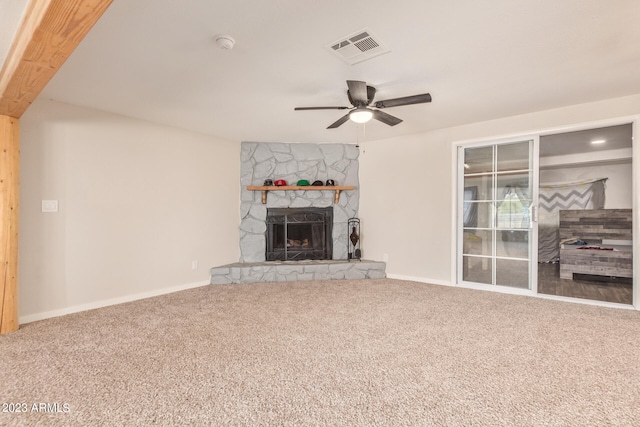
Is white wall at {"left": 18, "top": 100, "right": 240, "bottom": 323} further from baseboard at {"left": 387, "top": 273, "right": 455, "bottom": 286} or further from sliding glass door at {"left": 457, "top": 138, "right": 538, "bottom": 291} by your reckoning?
sliding glass door at {"left": 457, "top": 138, "right": 538, "bottom": 291}

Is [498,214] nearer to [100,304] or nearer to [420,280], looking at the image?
[420,280]

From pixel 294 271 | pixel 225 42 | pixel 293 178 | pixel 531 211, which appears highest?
pixel 225 42

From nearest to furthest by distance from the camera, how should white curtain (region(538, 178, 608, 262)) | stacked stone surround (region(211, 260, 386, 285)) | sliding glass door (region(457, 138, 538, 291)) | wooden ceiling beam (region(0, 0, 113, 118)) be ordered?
1. wooden ceiling beam (region(0, 0, 113, 118))
2. sliding glass door (region(457, 138, 538, 291))
3. stacked stone surround (region(211, 260, 386, 285))
4. white curtain (region(538, 178, 608, 262))

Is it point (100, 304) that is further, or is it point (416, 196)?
point (416, 196)

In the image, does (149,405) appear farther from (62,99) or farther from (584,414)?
(62,99)

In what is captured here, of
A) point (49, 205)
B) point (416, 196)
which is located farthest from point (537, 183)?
point (49, 205)

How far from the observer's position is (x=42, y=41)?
5.13 feet

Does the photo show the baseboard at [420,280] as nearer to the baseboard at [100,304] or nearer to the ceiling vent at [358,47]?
the baseboard at [100,304]

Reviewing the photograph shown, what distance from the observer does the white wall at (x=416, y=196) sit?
4301mm

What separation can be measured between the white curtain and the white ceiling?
13.3ft

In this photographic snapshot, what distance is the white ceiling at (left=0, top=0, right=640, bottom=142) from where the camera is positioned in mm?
1854

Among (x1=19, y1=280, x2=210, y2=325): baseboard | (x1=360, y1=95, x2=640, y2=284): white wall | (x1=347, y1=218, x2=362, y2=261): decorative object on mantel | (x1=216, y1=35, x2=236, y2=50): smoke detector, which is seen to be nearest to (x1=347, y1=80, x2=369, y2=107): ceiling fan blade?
(x1=216, y1=35, x2=236, y2=50): smoke detector

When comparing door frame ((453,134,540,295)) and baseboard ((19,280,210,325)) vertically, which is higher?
door frame ((453,134,540,295))

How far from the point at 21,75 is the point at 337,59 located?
7.03ft
